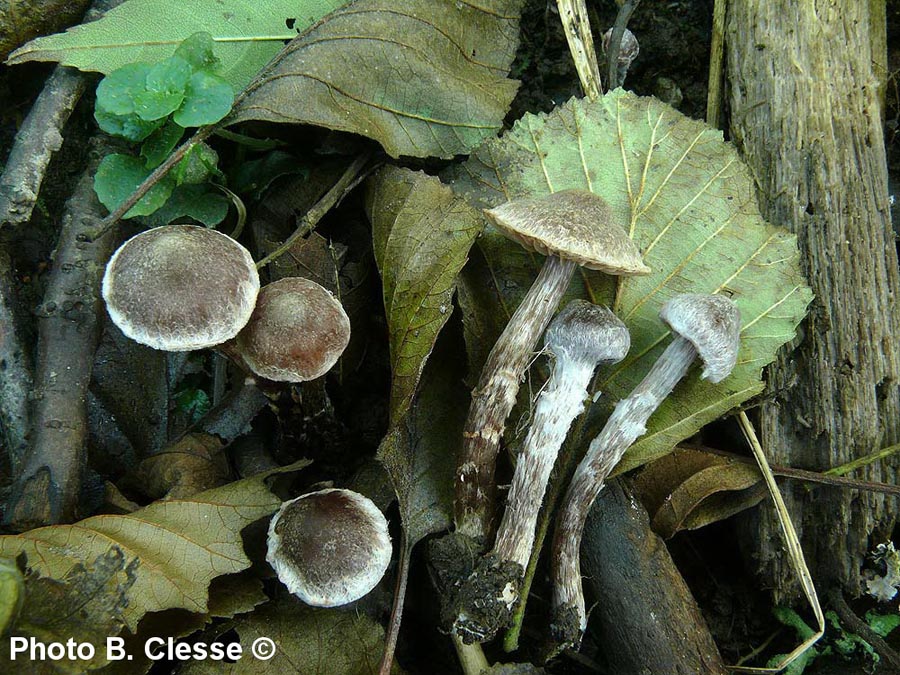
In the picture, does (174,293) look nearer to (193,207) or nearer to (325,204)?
(193,207)

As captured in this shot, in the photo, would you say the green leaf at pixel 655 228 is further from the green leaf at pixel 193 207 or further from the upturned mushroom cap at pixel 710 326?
the green leaf at pixel 193 207

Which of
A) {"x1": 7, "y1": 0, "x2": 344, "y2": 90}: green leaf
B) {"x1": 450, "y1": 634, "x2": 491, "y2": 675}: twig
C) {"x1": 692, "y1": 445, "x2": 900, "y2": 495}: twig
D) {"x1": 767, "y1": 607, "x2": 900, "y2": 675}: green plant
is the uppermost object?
{"x1": 7, "y1": 0, "x2": 344, "y2": 90}: green leaf

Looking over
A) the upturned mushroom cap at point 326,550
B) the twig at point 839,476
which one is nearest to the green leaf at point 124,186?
the upturned mushroom cap at point 326,550

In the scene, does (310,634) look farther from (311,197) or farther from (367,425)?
(311,197)

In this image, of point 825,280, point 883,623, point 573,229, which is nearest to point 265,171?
point 573,229

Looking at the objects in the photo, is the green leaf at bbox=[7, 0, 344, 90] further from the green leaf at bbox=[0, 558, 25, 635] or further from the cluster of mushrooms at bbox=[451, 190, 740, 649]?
the green leaf at bbox=[0, 558, 25, 635]

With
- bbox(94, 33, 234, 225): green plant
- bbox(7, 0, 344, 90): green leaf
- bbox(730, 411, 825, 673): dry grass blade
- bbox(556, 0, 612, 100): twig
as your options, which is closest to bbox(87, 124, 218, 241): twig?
bbox(94, 33, 234, 225): green plant

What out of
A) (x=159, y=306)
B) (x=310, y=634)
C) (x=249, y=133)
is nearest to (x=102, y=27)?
(x=249, y=133)
